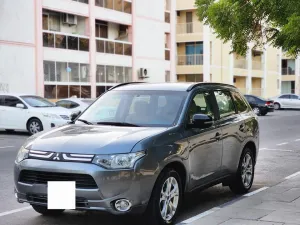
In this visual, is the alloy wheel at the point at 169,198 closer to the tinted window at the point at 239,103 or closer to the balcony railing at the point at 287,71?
the tinted window at the point at 239,103

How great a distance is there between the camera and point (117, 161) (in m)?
5.71

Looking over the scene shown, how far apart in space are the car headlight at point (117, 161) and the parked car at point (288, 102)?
129 ft

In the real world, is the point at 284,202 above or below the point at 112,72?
below

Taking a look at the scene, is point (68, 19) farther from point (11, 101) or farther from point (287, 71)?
point (287, 71)

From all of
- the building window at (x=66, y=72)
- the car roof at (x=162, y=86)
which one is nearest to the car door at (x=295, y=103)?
the building window at (x=66, y=72)

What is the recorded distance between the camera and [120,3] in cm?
3497

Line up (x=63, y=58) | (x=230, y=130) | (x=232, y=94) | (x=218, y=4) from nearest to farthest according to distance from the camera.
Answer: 1. (x=230, y=130)
2. (x=232, y=94)
3. (x=218, y=4)
4. (x=63, y=58)

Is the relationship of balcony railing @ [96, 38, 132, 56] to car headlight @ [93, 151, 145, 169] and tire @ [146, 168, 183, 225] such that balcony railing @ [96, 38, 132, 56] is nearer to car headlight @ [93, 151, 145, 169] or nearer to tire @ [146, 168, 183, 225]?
tire @ [146, 168, 183, 225]

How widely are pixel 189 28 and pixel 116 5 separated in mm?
13767

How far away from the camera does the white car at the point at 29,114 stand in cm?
1842

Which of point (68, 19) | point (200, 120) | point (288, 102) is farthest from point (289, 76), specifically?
point (200, 120)

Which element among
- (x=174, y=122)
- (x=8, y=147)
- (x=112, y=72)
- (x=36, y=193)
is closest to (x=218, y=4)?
(x=174, y=122)

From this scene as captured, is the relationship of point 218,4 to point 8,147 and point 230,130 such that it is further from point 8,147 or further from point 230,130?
point 8,147

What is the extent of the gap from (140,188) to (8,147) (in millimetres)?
10015
